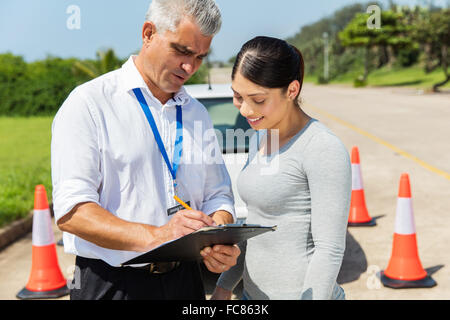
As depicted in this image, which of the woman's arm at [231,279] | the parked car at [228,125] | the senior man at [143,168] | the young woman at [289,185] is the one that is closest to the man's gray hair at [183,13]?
the senior man at [143,168]

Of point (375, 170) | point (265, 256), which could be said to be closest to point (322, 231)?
point (265, 256)

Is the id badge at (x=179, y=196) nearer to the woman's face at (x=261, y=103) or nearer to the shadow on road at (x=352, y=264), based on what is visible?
the woman's face at (x=261, y=103)

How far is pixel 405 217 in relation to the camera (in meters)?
4.86

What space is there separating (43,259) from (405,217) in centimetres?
331

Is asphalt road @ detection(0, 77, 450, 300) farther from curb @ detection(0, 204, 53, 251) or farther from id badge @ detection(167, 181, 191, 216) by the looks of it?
id badge @ detection(167, 181, 191, 216)

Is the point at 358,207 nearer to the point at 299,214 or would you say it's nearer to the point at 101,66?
the point at 299,214

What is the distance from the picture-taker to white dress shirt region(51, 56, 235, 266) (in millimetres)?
1830

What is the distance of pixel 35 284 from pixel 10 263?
94 centimetres

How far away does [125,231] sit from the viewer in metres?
1.80

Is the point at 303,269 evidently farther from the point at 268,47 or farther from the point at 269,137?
the point at 268,47

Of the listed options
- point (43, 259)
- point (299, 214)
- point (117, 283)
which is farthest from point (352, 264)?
point (117, 283)

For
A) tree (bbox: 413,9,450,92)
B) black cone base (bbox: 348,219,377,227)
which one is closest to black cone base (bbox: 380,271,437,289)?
black cone base (bbox: 348,219,377,227)

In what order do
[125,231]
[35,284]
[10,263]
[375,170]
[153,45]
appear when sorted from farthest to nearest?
1. [375,170]
2. [10,263]
3. [35,284]
4. [153,45]
5. [125,231]

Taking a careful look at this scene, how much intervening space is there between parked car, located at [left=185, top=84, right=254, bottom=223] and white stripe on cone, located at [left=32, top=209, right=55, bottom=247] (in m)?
1.71
